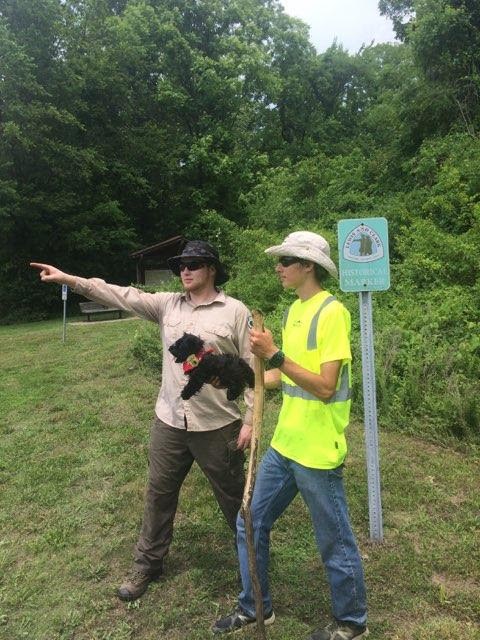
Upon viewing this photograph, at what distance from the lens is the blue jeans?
2318mm

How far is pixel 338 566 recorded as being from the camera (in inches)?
93.2

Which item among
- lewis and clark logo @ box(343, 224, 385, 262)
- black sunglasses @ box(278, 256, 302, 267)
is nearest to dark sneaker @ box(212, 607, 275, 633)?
black sunglasses @ box(278, 256, 302, 267)

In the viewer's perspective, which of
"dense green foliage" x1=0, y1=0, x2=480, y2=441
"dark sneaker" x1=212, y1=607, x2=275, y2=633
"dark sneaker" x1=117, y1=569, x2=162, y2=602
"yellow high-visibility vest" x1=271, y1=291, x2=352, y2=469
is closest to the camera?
"yellow high-visibility vest" x1=271, y1=291, x2=352, y2=469

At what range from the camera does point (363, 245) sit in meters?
3.55

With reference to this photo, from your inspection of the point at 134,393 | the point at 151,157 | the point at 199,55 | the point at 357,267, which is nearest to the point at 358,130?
the point at 199,55

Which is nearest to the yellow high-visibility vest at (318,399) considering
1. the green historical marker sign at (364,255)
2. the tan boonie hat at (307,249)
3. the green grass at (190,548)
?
the tan boonie hat at (307,249)

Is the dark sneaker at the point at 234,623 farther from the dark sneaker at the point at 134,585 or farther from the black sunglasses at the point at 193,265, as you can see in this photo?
the black sunglasses at the point at 193,265

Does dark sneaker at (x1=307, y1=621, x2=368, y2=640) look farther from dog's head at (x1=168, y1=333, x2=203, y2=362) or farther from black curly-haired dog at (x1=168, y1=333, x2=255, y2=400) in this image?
dog's head at (x1=168, y1=333, x2=203, y2=362)

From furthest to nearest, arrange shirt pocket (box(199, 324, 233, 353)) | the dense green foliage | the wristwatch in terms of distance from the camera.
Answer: the dense green foliage < shirt pocket (box(199, 324, 233, 353)) < the wristwatch

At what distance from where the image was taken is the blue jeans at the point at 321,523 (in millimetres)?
2318

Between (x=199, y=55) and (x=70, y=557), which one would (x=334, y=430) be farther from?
(x=199, y=55)

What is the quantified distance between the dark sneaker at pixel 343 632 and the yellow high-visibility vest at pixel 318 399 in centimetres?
83

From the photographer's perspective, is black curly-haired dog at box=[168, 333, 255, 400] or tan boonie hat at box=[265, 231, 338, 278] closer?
tan boonie hat at box=[265, 231, 338, 278]

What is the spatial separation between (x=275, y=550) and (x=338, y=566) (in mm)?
1180
